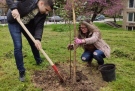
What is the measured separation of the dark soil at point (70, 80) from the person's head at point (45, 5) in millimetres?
1303

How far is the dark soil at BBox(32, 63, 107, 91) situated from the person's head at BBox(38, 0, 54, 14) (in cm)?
130

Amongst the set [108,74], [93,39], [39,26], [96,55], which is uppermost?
[39,26]

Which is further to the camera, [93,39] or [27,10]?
[93,39]

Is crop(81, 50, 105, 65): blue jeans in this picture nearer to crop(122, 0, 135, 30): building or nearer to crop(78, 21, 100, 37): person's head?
crop(78, 21, 100, 37): person's head

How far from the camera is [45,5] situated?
4.95 m

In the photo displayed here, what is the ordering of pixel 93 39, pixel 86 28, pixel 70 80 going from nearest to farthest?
pixel 70 80, pixel 93 39, pixel 86 28

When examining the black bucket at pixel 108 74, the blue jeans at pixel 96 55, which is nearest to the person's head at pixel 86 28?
the blue jeans at pixel 96 55

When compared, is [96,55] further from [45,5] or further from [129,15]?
[129,15]

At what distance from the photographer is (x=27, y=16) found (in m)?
5.24

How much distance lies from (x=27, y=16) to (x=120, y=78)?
7.42 feet

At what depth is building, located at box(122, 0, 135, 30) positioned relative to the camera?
4188 centimetres

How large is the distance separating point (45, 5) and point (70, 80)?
60.4 inches

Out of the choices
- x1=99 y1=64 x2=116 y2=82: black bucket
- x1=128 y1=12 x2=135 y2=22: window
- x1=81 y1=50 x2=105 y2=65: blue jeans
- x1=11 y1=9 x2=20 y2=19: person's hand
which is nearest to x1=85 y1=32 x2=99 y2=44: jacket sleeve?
x1=81 y1=50 x2=105 y2=65: blue jeans

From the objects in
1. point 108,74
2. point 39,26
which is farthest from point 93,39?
point 39,26
